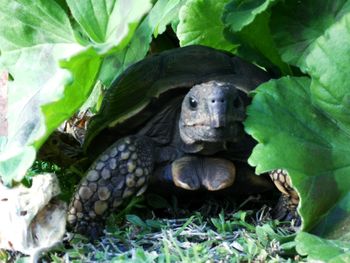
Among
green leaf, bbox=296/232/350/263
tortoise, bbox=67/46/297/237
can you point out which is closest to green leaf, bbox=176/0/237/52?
tortoise, bbox=67/46/297/237

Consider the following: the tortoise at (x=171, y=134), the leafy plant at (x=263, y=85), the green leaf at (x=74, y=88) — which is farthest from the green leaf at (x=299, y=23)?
the green leaf at (x=74, y=88)

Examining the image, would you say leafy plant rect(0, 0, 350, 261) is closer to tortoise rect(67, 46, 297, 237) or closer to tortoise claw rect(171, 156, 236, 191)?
tortoise rect(67, 46, 297, 237)

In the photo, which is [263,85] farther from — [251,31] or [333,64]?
[251,31]

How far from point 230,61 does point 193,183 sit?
33 cm

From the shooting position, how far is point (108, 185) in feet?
5.06

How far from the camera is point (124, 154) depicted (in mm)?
1566

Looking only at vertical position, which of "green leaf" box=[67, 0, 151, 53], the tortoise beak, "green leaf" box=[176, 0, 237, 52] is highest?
"green leaf" box=[67, 0, 151, 53]

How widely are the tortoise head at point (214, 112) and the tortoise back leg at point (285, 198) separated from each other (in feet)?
0.40

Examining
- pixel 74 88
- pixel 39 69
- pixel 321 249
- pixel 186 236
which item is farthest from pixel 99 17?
pixel 321 249

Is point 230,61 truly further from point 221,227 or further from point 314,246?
point 314,246

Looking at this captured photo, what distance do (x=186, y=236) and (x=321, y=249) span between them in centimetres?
35

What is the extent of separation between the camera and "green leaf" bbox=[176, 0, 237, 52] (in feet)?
5.65

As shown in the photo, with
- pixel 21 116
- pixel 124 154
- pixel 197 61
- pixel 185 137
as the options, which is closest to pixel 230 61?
pixel 197 61

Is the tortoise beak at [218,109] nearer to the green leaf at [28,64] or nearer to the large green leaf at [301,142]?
the large green leaf at [301,142]
